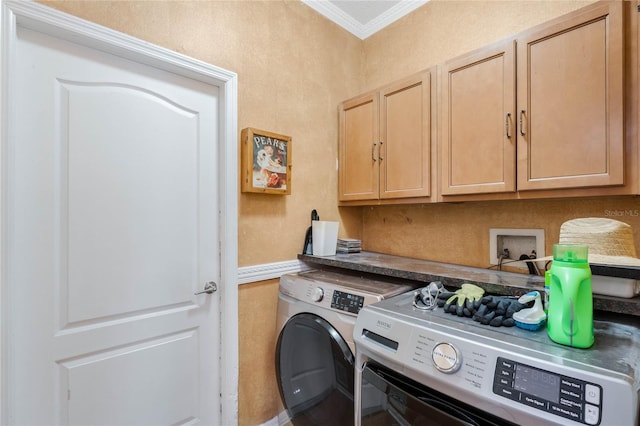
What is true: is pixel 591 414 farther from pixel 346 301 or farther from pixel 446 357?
pixel 346 301

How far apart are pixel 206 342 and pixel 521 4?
2513mm

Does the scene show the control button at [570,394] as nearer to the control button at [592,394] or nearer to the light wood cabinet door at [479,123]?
the control button at [592,394]

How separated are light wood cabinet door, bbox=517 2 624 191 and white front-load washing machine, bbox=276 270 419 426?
828 millimetres

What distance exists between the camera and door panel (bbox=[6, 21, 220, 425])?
1150 millimetres

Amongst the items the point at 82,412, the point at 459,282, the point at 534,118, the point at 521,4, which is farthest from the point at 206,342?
the point at 521,4

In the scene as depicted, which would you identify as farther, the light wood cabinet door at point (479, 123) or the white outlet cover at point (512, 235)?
the white outlet cover at point (512, 235)

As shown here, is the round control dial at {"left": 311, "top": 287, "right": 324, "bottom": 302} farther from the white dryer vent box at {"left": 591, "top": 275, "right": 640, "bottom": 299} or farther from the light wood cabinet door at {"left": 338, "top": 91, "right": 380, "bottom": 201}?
the white dryer vent box at {"left": 591, "top": 275, "right": 640, "bottom": 299}

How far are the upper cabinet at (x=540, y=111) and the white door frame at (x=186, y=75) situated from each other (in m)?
1.17

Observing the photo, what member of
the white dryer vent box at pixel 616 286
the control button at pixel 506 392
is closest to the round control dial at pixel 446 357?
the control button at pixel 506 392

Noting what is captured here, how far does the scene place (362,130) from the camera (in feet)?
6.66

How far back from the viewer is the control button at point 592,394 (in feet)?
2.10

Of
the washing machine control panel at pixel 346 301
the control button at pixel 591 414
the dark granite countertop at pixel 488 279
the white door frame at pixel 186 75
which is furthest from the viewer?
Answer: the washing machine control panel at pixel 346 301

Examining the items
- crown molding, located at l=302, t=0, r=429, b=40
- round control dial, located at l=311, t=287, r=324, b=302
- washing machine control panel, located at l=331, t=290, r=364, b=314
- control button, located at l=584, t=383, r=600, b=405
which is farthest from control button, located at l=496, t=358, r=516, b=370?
crown molding, located at l=302, t=0, r=429, b=40

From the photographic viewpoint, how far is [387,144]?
1.86 metres
